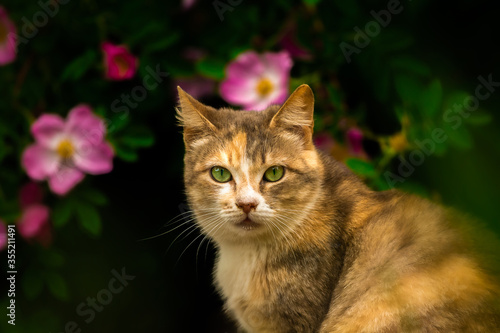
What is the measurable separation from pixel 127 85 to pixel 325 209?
1112mm

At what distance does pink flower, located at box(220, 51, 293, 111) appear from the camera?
190 cm

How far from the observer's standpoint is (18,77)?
2.18 meters

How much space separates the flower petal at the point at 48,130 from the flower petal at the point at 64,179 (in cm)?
10

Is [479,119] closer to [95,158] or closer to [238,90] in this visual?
[238,90]

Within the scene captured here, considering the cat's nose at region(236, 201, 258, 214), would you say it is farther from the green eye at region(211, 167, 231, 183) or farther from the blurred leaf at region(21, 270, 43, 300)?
the blurred leaf at region(21, 270, 43, 300)

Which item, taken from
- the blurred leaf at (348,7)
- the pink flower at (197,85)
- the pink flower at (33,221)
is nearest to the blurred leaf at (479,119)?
the blurred leaf at (348,7)

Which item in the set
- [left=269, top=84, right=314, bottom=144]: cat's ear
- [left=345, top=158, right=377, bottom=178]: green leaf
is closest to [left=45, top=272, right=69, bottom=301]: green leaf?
[left=269, top=84, right=314, bottom=144]: cat's ear

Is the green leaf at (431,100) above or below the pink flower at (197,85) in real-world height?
below

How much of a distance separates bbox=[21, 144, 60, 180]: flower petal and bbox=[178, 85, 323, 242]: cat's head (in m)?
0.52

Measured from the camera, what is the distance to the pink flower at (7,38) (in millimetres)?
1935

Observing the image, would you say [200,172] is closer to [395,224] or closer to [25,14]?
[395,224]

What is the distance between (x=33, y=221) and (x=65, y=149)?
0.35 m

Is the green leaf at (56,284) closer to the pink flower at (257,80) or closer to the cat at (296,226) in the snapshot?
the cat at (296,226)

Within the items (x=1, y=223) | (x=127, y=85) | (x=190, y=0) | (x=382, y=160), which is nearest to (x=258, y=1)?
(x=190, y=0)
